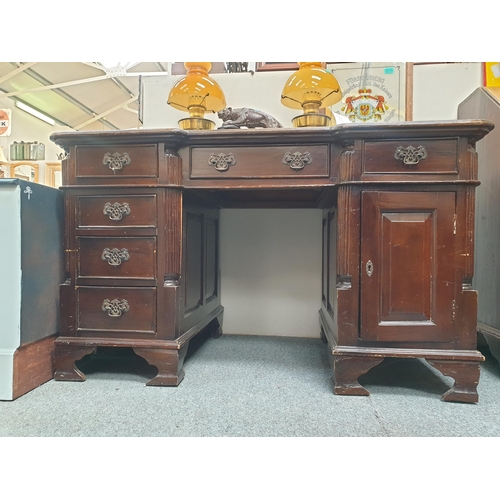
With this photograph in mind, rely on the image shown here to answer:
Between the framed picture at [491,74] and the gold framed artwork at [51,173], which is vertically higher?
the framed picture at [491,74]

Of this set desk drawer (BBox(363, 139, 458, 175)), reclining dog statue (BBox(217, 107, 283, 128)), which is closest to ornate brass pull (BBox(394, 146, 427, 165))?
desk drawer (BBox(363, 139, 458, 175))

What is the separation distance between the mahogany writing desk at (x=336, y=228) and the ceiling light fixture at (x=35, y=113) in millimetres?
3440

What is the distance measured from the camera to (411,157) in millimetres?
859

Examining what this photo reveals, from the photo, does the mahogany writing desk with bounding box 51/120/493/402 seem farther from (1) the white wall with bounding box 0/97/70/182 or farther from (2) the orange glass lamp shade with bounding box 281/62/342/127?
(1) the white wall with bounding box 0/97/70/182

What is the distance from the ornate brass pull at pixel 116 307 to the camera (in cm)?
95

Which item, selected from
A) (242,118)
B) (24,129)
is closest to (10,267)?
(242,118)

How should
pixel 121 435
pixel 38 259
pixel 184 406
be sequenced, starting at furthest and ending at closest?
1. pixel 38 259
2. pixel 184 406
3. pixel 121 435

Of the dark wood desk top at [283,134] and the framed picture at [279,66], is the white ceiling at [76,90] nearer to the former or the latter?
the framed picture at [279,66]

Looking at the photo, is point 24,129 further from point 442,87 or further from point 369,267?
point 369,267

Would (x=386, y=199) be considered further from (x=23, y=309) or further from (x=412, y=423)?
(x=23, y=309)

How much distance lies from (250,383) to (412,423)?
432mm

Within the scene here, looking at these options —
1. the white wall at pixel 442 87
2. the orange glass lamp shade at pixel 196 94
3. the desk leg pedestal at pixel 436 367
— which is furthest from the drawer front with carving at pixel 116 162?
the white wall at pixel 442 87

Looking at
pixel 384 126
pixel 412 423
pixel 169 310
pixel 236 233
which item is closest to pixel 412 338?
pixel 412 423

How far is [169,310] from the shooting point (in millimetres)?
935
